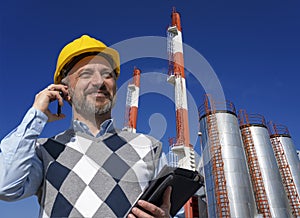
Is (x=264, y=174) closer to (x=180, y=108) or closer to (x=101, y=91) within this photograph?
(x=180, y=108)

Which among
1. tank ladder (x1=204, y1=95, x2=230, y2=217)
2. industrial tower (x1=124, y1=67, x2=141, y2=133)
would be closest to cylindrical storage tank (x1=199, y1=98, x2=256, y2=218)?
tank ladder (x1=204, y1=95, x2=230, y2=217)

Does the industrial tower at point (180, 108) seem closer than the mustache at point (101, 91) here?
No

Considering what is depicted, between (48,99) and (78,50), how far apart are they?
27 cm

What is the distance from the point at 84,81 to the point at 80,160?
296mm

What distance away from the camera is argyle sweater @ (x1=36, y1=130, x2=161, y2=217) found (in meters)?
0.75

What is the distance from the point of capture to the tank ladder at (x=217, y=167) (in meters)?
5.59

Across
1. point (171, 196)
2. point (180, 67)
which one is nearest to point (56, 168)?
point (171, 196)

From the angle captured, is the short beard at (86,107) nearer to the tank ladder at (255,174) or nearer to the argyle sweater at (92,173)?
the argyle sweater at (92,173)

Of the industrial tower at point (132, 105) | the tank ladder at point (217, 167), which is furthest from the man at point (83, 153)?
the industrial tower at point (132, 105)

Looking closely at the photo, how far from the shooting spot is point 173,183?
2.19 ft

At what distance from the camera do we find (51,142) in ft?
2.81

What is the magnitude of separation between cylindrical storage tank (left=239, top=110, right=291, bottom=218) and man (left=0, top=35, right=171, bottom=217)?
647 centimetres

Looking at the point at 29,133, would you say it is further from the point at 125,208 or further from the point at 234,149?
the point at 234,149

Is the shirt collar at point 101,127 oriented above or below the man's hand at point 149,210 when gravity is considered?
above
